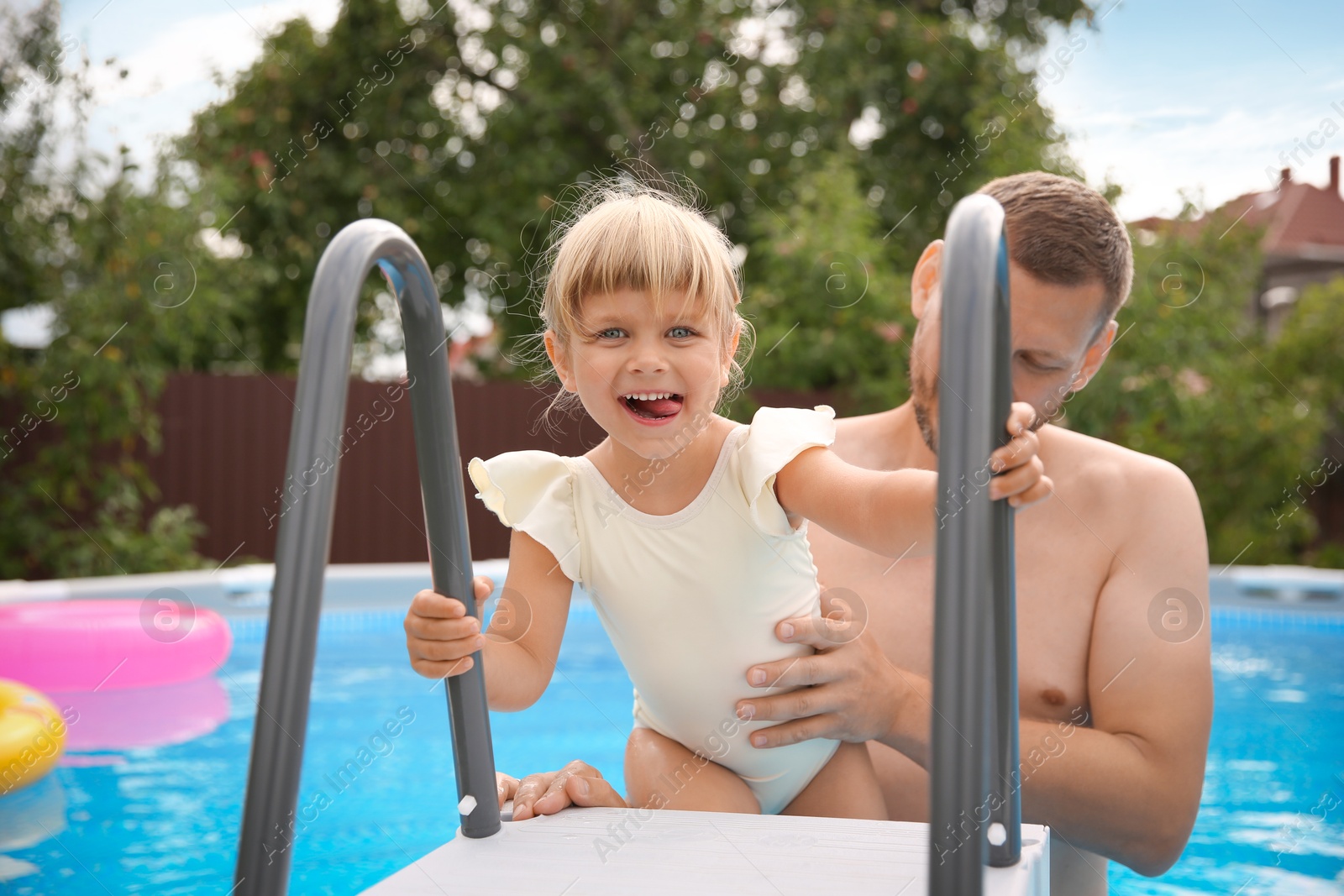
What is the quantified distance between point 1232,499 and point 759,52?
20.2 ft

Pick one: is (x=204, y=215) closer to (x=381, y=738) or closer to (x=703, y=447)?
(x=381, y=738)

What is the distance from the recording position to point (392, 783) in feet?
14.3

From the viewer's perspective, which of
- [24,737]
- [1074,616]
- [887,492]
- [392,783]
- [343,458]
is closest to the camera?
[887,492]

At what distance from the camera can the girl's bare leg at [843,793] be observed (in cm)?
175

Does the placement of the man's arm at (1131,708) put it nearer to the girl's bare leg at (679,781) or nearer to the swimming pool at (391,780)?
the girl's bare leg at (679,781)

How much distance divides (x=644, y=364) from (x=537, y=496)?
33cm

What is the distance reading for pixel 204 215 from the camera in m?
7.55

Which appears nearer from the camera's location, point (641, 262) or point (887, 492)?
point (887, 492)

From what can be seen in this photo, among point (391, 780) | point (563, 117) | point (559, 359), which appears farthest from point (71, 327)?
point (559, 359)

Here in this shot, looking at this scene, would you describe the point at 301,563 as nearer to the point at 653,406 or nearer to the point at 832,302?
the point at 653,406

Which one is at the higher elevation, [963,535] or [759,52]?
[759,52]

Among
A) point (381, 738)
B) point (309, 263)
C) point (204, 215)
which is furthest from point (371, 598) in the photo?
point (309, 263)

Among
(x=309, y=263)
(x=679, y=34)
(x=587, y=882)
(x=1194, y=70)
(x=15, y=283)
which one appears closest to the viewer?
(x=587, y=882)

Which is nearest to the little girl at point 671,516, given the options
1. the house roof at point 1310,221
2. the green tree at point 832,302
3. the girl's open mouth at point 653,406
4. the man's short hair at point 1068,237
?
the girl's open mouth at point 653,406
